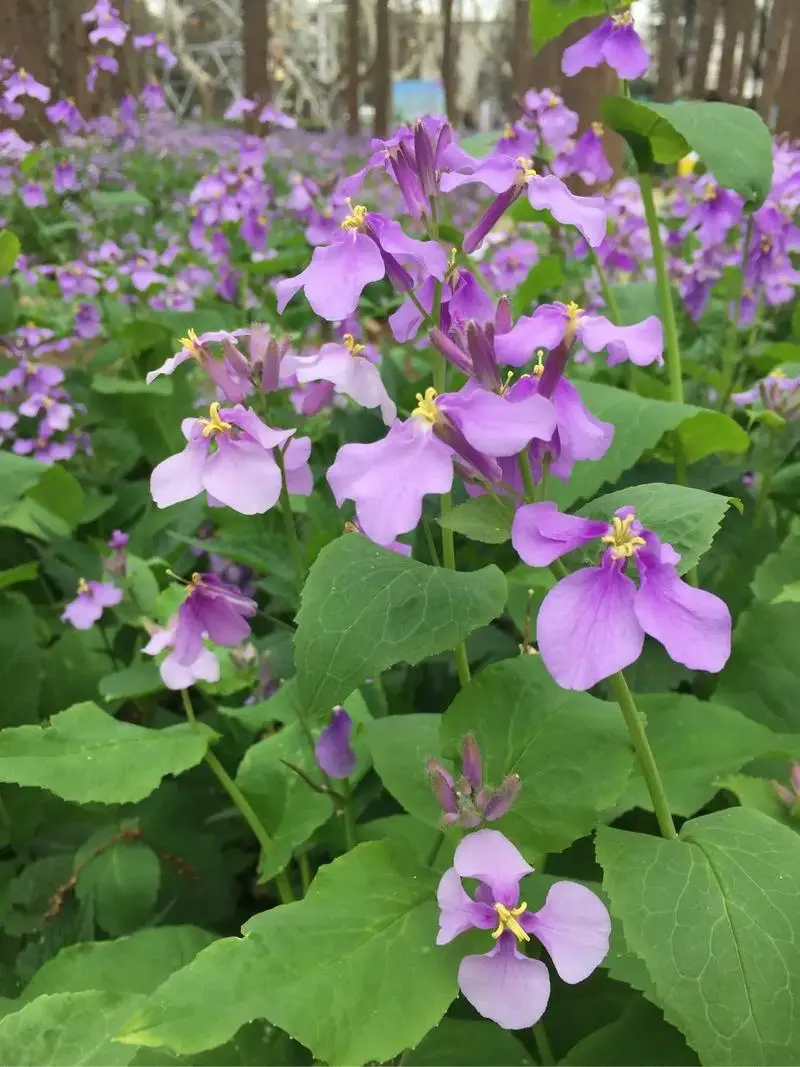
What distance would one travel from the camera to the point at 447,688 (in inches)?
71.0

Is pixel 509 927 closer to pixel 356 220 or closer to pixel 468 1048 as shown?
pixel 468 1048

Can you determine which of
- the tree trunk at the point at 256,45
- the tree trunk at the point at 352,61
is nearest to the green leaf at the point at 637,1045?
the tree trunk at the point at 256,45

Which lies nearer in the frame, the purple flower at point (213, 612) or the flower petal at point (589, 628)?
the flower petal at point (589, 628)

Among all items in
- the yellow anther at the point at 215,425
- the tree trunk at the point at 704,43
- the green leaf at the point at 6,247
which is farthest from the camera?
the tree trunk at the point at 704,43

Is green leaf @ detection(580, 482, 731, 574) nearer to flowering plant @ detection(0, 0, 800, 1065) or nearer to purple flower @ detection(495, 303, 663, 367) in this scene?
flowering plant @ detection(0, 0, 800, 1065)

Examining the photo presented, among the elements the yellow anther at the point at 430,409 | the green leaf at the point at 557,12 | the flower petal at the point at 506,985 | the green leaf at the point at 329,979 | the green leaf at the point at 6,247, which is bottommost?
the green leaf at the point at 329,979

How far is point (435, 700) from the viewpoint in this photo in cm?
180

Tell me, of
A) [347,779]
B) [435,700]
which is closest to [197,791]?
[435,700]

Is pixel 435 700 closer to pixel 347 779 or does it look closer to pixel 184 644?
pixel 347 779

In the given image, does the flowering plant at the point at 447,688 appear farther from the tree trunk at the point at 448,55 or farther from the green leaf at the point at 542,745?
the tree trunk at the point at 448,55

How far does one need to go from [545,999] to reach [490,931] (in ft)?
0.35

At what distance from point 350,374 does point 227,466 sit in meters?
0.18

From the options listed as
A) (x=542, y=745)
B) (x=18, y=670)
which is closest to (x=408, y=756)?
(x=542, y=745)

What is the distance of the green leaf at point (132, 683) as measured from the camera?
149cm
